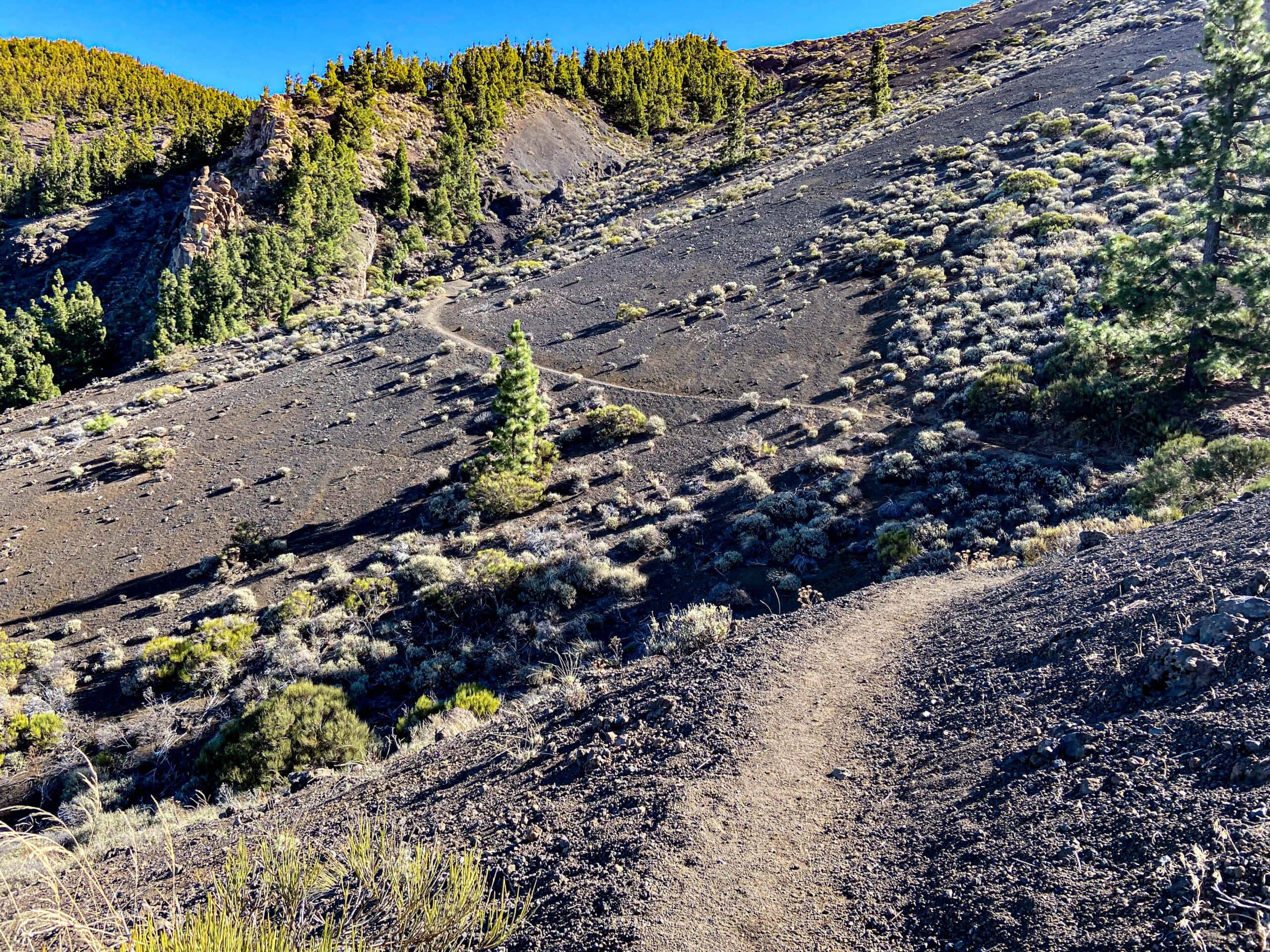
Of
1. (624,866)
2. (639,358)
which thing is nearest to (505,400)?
(639,358)

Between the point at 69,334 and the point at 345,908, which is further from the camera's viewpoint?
the point at 69,334

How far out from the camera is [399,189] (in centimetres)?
6675

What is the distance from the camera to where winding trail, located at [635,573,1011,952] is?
14.6 feet

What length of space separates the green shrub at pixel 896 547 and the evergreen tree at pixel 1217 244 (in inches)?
319

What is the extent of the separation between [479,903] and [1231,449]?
45.9 feet

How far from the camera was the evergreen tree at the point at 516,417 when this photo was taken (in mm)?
22203

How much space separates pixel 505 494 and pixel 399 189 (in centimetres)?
5779

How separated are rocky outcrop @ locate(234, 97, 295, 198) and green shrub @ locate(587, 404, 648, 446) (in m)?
56.5

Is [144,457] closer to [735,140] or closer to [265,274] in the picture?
[265,274]

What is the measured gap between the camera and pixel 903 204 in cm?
3712

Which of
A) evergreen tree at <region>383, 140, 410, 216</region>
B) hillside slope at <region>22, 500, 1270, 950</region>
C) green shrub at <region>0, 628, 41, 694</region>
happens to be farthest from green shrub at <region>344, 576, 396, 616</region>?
evergreen tree at <region>383, 140, 410, 216</region>

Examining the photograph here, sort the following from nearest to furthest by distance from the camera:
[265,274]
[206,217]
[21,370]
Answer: [21,370] → [265,274] → [206,217]

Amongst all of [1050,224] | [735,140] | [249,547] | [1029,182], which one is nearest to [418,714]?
[249,547]

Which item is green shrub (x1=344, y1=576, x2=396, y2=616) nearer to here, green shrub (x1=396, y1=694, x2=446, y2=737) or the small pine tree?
green shrub (x1=396, y1=694, x2=446, y2=737)
